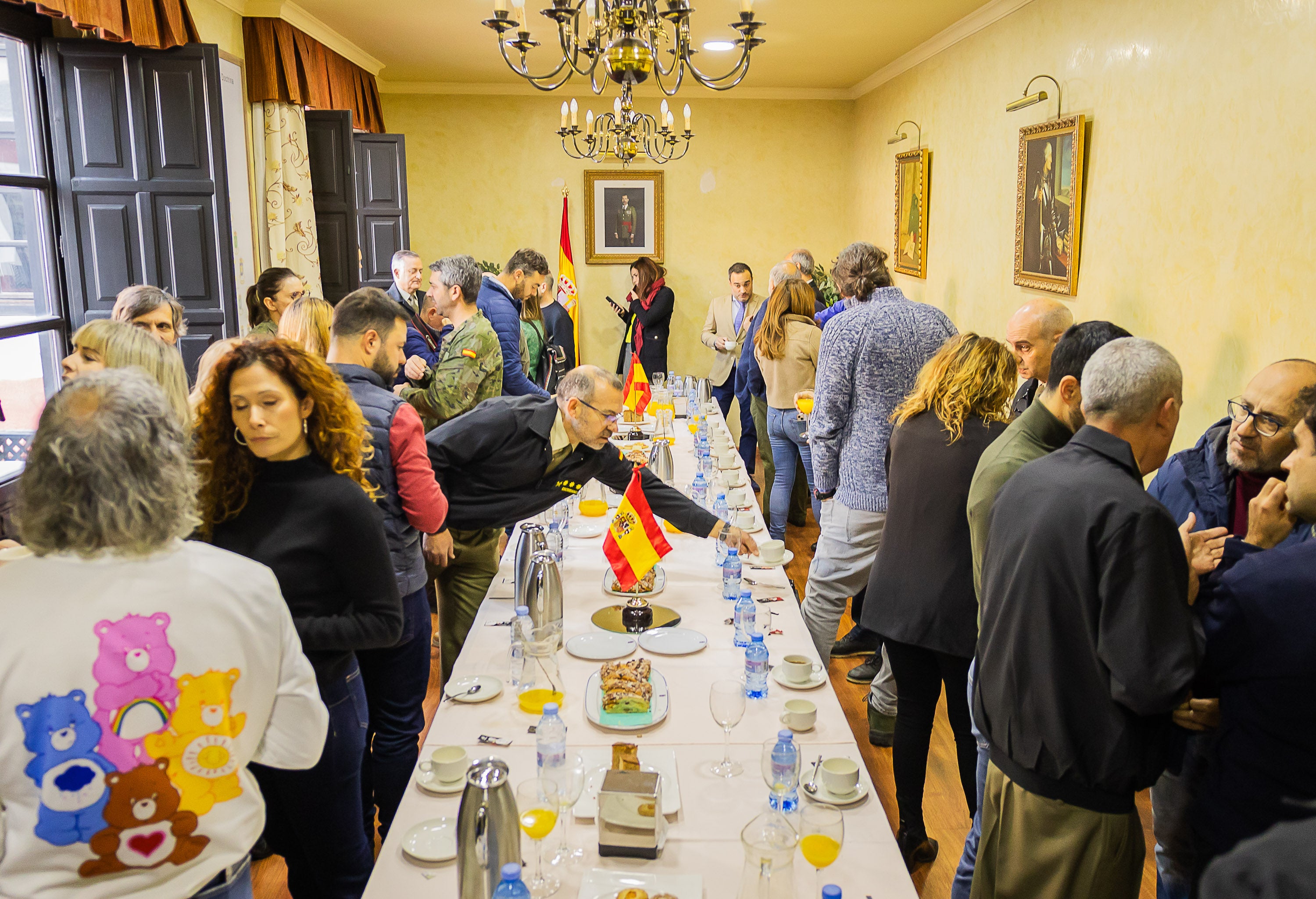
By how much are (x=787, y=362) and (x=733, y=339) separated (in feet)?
6.65

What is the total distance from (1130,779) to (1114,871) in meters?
0.20

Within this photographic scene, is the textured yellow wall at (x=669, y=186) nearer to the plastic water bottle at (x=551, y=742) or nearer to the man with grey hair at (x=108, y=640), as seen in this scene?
the plastic water bottle at (x=551, y=742)

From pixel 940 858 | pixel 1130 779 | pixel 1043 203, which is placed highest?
pixel 1043 203

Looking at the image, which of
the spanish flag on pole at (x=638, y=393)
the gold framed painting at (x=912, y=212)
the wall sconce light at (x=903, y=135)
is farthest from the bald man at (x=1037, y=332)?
the wall sconce light at (x=903, y=135)

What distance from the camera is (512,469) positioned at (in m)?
2.84

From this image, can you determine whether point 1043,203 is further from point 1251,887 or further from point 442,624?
point 1251,887

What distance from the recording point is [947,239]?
20.0 ft

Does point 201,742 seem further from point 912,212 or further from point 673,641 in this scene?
point 912,212

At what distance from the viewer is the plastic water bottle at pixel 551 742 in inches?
63.3

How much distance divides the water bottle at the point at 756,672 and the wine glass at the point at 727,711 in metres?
0.24

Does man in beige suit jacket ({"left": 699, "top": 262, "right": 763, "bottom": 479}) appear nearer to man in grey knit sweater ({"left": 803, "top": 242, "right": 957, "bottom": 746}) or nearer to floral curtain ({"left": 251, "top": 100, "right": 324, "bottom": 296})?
floral curtain ({"left": 251, "top": 100, "right": 324, "bottom": 296})

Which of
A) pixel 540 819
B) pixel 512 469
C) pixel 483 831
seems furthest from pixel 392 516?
pixel 483 831

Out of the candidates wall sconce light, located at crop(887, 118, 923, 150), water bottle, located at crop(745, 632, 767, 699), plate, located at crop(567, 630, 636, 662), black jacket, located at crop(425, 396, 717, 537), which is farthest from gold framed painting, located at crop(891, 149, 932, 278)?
water bottle, located at crop(745, 632, 767, 699)

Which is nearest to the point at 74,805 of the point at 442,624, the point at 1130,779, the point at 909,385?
the point at 1130,779
